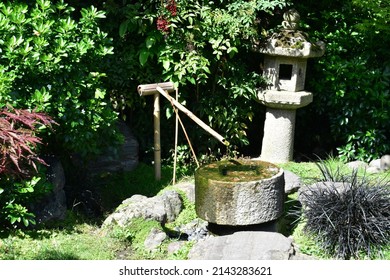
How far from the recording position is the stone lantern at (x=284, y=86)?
9.33 m

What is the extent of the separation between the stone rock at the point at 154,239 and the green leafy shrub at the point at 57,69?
1378 millimetres

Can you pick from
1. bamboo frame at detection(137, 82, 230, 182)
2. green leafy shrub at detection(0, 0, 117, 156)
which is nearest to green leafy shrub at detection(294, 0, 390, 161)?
bamboo frame at detection(137, 82, 230, 182)

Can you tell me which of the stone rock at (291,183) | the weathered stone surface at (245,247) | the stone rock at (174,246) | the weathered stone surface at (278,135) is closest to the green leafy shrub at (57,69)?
the stone rock at (174,246)

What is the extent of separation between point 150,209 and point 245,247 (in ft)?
4.94

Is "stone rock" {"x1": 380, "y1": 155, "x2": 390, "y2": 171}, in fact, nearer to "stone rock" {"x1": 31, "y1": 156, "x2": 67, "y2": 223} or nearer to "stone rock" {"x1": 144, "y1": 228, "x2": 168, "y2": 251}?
"stone rock" {"x1": 144, "y1": 228, "x2": 168, "y2": 251}

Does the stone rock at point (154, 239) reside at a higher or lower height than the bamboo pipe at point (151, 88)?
lower

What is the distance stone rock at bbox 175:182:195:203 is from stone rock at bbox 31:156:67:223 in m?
1.48

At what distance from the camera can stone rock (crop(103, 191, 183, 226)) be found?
7.62 metres

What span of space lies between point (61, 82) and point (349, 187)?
337cm

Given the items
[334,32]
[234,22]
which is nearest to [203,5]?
[234,22]

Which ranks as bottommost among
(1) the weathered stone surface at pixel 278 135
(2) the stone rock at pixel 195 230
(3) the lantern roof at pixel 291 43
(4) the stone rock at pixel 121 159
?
(2) the stone rock at pixel 195 230

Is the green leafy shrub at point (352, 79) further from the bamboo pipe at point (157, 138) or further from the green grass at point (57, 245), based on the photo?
the green grass at point (57, 245)

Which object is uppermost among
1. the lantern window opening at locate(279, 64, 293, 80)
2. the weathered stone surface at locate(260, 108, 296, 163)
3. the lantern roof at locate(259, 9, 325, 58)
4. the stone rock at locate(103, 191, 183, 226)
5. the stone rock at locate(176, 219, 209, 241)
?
the lantern roof at locate(259, 9, 325, 58)
